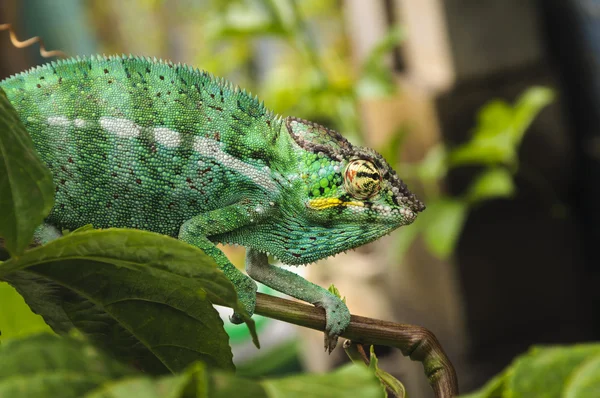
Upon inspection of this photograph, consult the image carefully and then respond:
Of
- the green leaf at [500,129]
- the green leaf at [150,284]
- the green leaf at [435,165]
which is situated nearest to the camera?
the green leaf at [150,284]

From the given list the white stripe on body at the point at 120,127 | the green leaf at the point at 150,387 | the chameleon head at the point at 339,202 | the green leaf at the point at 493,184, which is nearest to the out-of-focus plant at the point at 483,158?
the green leaf at the point at 493,184

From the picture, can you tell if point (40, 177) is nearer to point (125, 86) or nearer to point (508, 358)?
point (125, 86)

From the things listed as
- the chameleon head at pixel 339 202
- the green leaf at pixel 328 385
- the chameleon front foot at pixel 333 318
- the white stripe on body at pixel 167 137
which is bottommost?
the chameleon front foot at pixel 333 318

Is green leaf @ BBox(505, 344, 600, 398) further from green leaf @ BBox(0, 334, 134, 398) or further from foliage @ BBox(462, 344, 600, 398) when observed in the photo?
green leaf @ BBox(0, 334, 134, 398)

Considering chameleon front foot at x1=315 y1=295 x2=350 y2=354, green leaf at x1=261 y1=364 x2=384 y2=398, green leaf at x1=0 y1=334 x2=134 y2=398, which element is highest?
green leaf at x1=0 y1=334 x2=134 y2=398

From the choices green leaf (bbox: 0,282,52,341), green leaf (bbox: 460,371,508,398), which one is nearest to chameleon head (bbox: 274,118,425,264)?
green leaf (bbox: 0,282,52,341)

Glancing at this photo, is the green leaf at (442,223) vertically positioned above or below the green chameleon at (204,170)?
below

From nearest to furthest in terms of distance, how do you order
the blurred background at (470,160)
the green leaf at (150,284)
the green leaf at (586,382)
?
the green leaf at (586,382)
the green leaf at (150,284)
the blurred background at (470,160)

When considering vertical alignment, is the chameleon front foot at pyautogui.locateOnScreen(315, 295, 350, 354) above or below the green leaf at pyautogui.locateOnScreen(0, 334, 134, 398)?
Result: below

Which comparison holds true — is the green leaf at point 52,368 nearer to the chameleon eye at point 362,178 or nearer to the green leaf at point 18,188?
the green leaf at point 18,188
